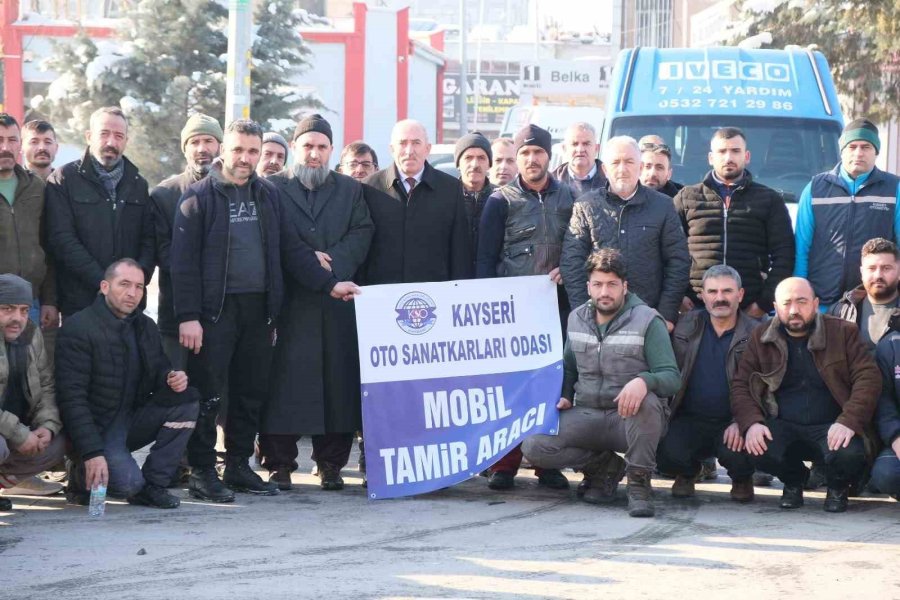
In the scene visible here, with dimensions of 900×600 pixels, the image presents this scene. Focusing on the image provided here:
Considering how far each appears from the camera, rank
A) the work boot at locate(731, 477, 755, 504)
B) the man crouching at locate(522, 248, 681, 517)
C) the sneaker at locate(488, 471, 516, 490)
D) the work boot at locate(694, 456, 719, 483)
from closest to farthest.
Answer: the man crouching at locate(522, 248, 681, 517), the work boot at locate(731, 477, 755, 504), the sneaker at locate(488, 471, 516, 490), the work boot at locate(694, 456, 719, 483)

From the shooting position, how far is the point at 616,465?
8383 millimetres

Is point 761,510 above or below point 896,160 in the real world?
below

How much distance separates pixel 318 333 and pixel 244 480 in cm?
101

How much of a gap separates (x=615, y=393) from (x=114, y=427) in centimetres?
287

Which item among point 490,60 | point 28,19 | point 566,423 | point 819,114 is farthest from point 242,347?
point 490,60

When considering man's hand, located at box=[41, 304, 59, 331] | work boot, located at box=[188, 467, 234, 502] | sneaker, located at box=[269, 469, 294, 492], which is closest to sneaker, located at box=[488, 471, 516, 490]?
sneaker, located at box=[269, 469, 294, 492]

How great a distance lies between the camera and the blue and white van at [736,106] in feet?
38.9

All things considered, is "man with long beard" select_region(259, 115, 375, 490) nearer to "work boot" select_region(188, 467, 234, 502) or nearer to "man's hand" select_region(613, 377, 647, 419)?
"work boot" select_region(188, 467, 234, 502)

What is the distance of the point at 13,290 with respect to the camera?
25.6ft

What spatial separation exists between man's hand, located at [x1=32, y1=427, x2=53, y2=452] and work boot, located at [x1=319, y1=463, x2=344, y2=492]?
1.73 meters

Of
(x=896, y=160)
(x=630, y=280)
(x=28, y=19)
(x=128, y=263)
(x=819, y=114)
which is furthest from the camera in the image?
(x=896, y=160)

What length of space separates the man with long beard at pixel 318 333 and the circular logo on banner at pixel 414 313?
407mm

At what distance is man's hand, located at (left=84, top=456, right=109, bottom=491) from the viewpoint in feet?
25.5

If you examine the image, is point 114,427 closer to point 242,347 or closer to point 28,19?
point 242,347
